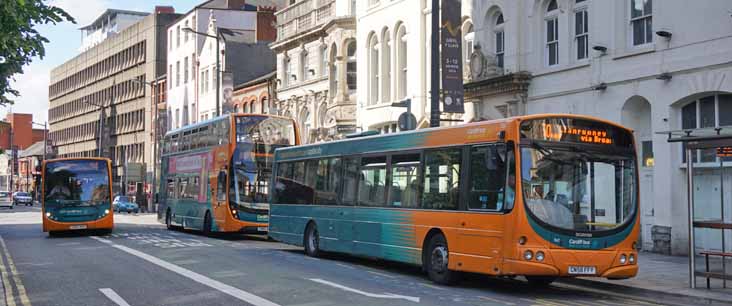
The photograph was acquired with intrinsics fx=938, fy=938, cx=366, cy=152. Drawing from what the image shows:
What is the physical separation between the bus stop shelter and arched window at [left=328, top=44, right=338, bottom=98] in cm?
2302

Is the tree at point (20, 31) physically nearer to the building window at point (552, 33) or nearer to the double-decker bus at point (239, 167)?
the double-decker bus at point (239, 167)

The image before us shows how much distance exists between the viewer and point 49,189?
31922mm

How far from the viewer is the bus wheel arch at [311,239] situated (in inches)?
870

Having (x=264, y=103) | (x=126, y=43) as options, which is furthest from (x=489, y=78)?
(x=126, y=43)

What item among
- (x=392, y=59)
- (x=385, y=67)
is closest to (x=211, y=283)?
(x=392, y=59)

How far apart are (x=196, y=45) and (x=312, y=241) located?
49.8m

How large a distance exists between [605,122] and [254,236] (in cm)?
2037

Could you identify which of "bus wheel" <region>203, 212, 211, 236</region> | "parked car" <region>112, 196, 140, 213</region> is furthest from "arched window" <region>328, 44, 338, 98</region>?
"parked car" <region>112, 196, 140, 213</region>

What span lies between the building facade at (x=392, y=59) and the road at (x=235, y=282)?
38.9ft

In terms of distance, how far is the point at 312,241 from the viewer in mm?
22344

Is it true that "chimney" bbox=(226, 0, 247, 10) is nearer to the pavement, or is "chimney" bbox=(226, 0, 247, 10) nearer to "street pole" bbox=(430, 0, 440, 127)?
the pavement

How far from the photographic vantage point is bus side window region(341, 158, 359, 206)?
65.6ft

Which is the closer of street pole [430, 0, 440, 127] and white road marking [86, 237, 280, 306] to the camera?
white road marking [86, 237, 280, 306]

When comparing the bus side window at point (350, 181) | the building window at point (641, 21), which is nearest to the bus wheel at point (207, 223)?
the bus side window at point (350, 181)
